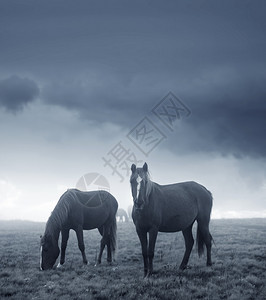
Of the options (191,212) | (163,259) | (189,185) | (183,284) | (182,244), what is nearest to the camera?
(183,284)

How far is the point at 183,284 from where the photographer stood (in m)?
8.18

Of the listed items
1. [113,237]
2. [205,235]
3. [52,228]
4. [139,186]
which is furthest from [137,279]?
[113,237]

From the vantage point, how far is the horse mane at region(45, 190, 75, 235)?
1104 cm

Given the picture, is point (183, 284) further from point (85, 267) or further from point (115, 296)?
point (85, 267)

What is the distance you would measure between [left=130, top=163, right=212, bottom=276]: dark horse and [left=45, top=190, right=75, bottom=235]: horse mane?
3465 mm

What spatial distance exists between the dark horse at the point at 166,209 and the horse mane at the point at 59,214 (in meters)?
3.47

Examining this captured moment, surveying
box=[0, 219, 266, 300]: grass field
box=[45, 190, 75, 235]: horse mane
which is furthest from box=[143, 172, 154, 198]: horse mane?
box=[45, 190, 75, 235]: horse mane

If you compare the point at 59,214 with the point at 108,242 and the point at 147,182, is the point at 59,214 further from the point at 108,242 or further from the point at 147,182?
the point at 147,182

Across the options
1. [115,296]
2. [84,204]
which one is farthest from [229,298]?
[84,204]

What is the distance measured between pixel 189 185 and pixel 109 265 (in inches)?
178

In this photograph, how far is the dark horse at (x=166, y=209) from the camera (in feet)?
28.6

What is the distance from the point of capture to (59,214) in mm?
11406

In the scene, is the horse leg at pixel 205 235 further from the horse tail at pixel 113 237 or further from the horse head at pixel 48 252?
the horse head at pixel 48 252

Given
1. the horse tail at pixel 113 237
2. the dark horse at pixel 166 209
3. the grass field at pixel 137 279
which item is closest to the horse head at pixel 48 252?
the grass field at pixel 137 279
